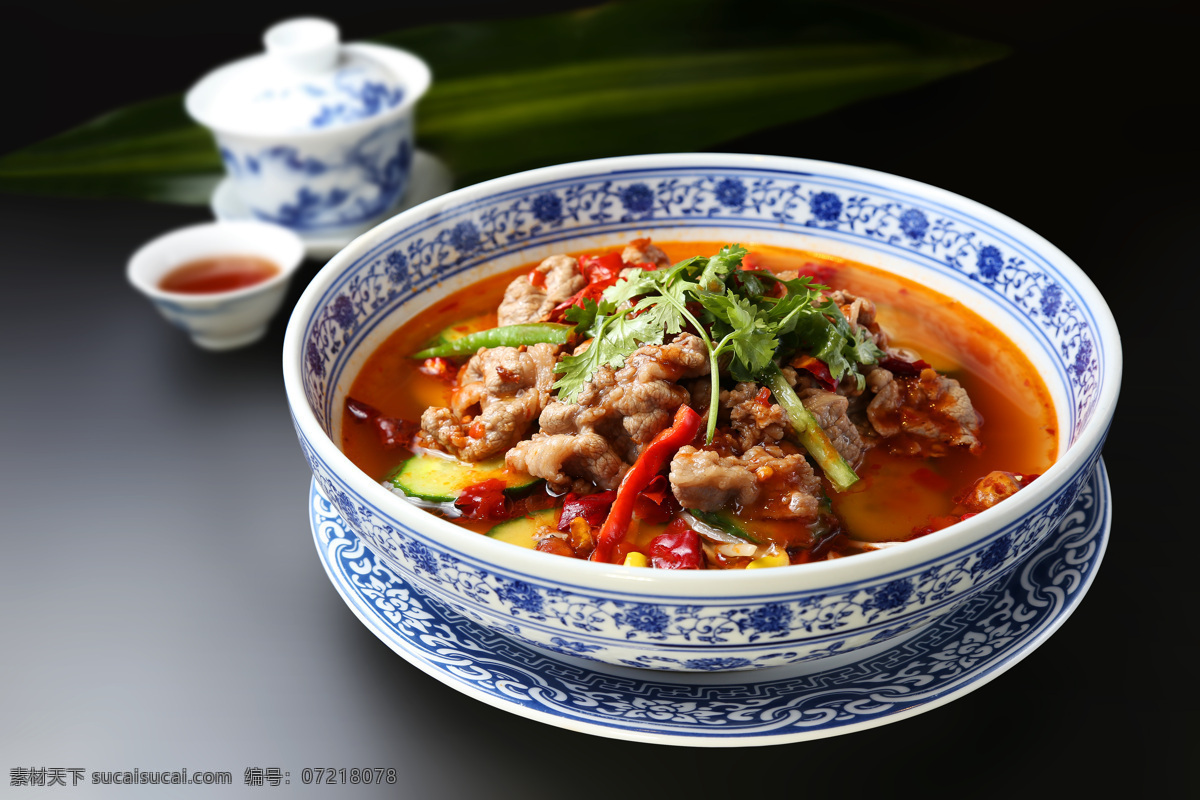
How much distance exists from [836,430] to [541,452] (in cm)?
83

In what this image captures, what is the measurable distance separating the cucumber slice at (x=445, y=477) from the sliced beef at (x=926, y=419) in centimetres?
105

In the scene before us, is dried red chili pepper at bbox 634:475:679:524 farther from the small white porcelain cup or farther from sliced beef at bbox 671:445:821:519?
the small white porcelain cup

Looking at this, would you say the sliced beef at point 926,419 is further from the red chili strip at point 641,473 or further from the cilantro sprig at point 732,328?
the red chili strip at point 641,473

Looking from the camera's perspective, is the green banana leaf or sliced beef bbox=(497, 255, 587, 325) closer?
sliced beef bbox=(497, 255, 587, 325)

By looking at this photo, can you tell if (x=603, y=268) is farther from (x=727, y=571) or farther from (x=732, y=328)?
(x=727, y=571)

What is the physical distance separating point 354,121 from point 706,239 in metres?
2.01

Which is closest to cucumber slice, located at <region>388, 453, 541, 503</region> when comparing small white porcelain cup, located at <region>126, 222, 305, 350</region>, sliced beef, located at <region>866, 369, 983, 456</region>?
Result: sliced beef, located at <region>866, 369, 983, 456</region>

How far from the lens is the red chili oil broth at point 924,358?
9.80 feet

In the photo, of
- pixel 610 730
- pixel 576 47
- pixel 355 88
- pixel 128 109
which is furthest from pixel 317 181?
pixel 610 730

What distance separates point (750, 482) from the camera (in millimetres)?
2807

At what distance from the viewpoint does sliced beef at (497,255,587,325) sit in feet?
11.6

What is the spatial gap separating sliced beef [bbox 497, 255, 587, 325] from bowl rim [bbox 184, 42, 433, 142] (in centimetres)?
179

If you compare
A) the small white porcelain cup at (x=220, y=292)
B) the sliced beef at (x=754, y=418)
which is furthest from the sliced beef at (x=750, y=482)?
the small white porcelain cup at (x=220, y=292)

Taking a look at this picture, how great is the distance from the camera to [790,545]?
2.83 m
